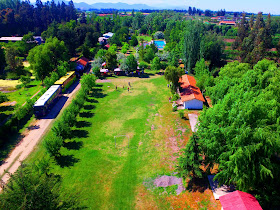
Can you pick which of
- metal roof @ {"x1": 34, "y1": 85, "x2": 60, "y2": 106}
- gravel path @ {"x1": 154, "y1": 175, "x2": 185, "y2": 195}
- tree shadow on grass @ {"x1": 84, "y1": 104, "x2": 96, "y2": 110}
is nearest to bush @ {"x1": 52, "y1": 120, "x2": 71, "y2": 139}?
metal roof @ {"x1": 34, "y1": 85, "x2": 60, "y2": 106}

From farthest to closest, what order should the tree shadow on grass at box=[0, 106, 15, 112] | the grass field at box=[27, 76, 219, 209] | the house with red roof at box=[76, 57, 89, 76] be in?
1. the house with red roof at box=[76, 57, 89, 76]
2. the tree shadow on grass at box=[0, 106, 15, 112]
3. the grass field at box=[27, 76, 219, 209]

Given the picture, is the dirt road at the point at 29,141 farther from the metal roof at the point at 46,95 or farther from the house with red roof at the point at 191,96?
the house with red roof at the point at 191,96

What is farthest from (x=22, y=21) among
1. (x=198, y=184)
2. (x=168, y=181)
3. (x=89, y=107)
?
(x=198, y=184)

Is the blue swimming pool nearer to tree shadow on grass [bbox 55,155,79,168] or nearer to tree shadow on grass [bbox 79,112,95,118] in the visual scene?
tree shadow on grass [bbox 79,112,95,118]

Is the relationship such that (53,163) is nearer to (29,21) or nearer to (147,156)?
(147,156)

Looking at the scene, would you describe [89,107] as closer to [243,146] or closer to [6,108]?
[6,108]
